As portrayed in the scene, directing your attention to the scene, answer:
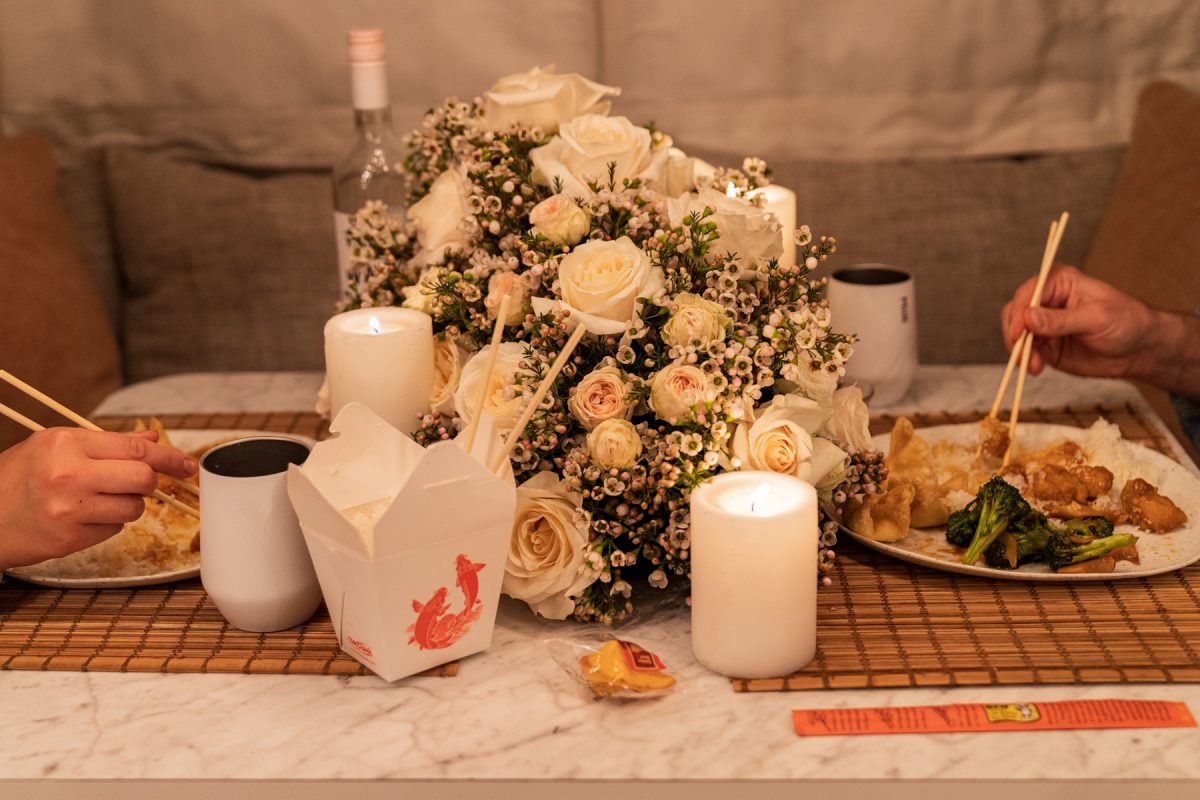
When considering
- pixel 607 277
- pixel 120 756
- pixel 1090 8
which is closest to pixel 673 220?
pixel 607 277

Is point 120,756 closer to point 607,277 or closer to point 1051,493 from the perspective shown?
point 607,277

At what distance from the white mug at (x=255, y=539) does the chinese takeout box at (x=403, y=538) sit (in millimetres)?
38

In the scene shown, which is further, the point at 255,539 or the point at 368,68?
the point at 368,68

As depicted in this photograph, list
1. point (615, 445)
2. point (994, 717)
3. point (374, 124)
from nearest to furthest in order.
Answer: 1. point (994, 717)
2. point (615, 445)
3. point (374, 124)

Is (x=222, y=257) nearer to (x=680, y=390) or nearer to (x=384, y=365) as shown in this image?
(x=384, y=365)

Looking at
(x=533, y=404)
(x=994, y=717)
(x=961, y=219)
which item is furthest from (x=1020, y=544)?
(x=961, y=219)

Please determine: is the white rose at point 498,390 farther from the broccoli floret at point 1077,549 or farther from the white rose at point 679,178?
the broccoli floret at point 1077,549

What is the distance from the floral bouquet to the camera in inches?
41.8

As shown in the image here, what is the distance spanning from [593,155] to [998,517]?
486mm

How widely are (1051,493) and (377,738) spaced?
68 centimetres

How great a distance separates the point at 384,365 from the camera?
1.18 metres

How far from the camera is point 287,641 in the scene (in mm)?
1077

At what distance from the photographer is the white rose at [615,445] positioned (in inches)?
41.1

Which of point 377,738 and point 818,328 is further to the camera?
point 818,328
